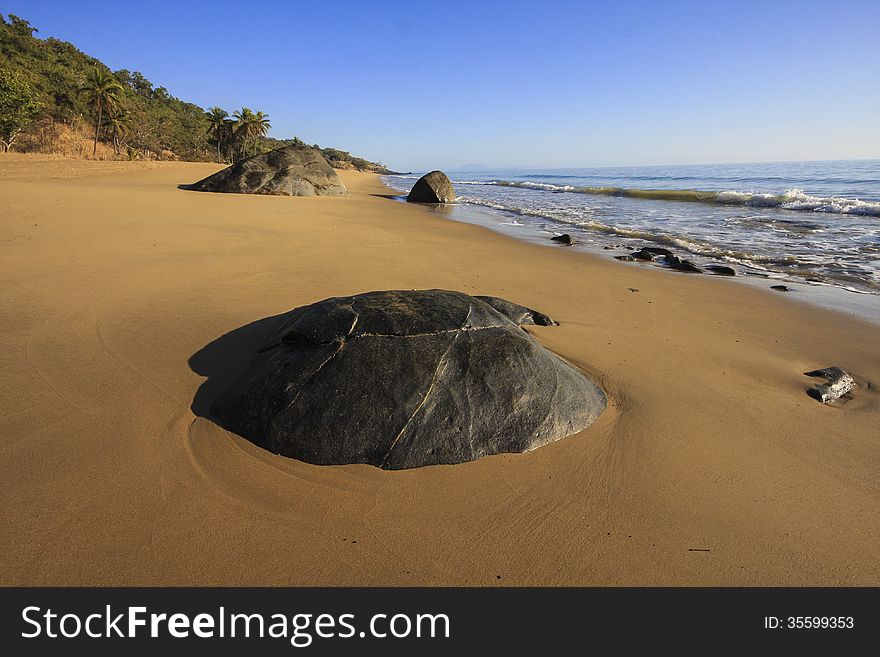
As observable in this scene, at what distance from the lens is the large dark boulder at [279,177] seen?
1769 cm

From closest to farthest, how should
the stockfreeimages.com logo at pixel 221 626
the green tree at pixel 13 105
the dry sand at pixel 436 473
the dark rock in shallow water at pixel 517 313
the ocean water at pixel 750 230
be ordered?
the stockfreeimages.com logo at pixel 221 626 < the dry sand at pixel 436 473 < the dark rock in shallow water at pixel 517 313 < the ocean water at pixel 750 230 < the green tree at pixel 13 105

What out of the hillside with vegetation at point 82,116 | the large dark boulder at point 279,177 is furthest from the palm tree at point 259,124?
the large dark boulder at point 279,177

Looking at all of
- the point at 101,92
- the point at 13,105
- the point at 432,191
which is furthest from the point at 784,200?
the point at 101,92

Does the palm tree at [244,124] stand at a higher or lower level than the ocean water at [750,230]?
higher

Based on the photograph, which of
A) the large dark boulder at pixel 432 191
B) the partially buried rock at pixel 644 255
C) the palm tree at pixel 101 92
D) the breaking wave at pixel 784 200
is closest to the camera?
the partially buried rock at pixel 644 255

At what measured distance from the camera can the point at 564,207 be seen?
21391 millimetres

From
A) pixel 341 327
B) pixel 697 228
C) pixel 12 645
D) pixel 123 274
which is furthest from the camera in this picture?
pixel 697 228

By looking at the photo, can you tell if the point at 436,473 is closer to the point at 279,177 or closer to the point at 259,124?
the point at 279,177

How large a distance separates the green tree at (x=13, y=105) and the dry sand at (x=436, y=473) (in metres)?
33.9

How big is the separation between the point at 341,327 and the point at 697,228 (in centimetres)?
1446

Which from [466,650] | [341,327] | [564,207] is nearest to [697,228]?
[564,207]

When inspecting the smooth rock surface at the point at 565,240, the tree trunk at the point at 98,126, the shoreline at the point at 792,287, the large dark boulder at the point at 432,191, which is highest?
the tree trunk at the point at 98,126

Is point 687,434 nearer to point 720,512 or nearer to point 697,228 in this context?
point 720,512

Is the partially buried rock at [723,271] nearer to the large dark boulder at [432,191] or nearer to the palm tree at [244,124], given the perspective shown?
the large dark boulder at [432,191]
